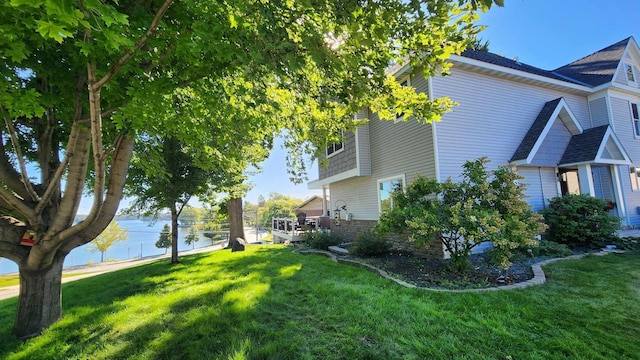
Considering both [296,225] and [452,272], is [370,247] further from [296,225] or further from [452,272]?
[296,225]

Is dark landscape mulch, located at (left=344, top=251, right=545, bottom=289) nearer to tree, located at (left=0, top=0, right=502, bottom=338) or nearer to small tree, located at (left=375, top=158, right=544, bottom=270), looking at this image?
small tree, located at (left=375, top=158, right=544, bottom=270)

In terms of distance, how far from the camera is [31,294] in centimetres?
434

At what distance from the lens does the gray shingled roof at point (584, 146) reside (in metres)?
9.73

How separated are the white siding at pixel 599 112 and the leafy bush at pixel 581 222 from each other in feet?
16.0

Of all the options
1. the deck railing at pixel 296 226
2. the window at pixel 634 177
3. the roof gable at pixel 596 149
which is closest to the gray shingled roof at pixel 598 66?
the roof gable at pixel 596 149

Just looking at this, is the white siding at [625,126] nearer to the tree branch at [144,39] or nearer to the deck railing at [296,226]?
the deck railing at [296,226]

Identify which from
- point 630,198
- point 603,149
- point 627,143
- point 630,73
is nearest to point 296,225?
point 603,149

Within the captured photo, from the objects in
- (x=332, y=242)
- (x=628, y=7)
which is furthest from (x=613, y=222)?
(x=628, y=7)

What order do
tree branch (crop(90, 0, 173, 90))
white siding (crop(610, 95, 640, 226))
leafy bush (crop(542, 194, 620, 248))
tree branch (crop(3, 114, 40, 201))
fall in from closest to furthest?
tree branch (crop(90, 0, 173, 90)) → tree branch (crop(3, 114, 40, 201)) → leafy bush (crop(542, 194, 620, 248)) → white siding (crop(610, 95, 640, 226))

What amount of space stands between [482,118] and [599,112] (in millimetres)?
7027

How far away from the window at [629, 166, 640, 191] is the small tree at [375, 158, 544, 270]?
9.95 metres

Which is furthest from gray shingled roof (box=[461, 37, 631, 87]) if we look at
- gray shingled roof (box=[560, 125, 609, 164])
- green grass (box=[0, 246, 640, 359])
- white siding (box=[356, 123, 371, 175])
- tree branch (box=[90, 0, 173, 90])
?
tree branch (box=[90, 0, 173, 90])

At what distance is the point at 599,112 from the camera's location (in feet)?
39.2

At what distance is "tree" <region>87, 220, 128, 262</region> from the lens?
30.3 metres
